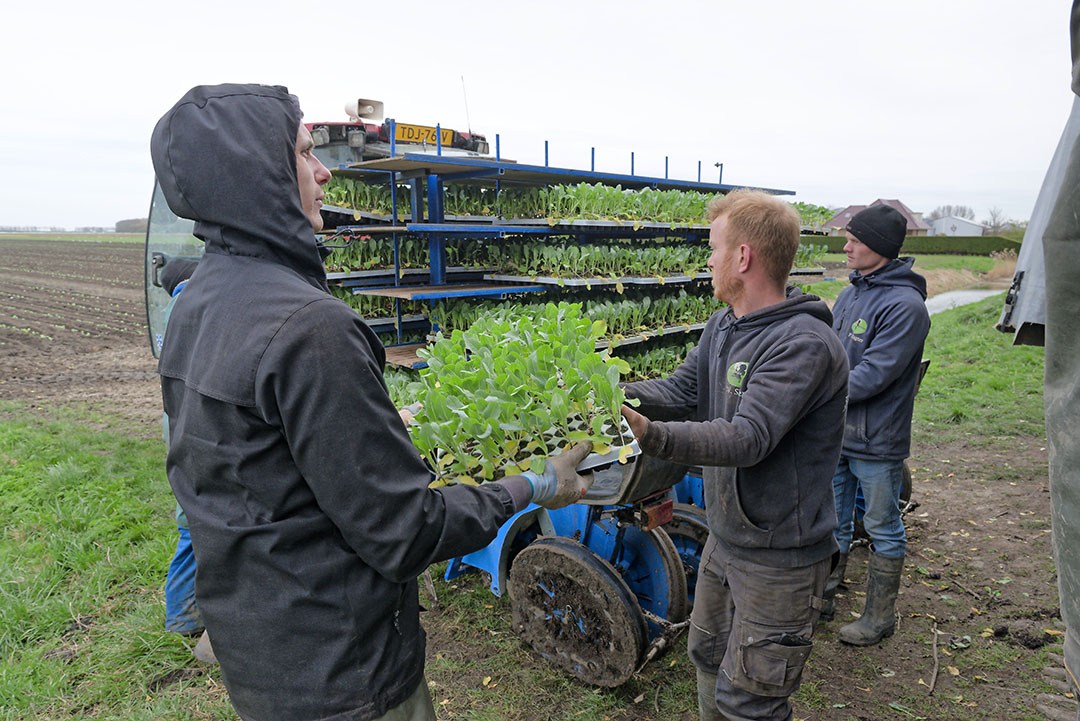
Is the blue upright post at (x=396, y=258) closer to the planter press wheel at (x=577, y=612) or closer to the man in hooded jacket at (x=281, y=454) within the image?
the planter press wheel at (x=577, y=612)

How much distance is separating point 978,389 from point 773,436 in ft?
30.1

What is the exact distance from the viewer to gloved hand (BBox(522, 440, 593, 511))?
6.07 feet

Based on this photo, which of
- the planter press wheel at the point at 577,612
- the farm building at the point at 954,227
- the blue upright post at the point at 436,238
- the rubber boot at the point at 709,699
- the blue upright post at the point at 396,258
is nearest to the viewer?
the rubber boot at the point at 709,699

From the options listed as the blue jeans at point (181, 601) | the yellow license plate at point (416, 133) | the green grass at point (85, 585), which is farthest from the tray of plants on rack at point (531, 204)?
the blue jeans at point (181, 601)

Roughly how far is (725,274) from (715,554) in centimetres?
106

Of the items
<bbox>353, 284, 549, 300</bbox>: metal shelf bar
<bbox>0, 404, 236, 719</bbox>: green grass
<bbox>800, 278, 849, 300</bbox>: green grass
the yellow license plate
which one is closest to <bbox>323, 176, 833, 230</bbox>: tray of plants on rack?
the yellow license plate

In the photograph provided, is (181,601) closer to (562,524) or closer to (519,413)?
(562,524)

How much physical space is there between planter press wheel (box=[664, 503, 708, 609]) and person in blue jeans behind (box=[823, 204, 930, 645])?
0.74m

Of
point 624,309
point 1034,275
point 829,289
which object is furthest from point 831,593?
point 829,289

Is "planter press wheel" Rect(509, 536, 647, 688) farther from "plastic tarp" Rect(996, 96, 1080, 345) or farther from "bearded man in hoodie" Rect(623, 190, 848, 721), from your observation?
"plastic tarp" Rect(996, 96, 1080, 345)

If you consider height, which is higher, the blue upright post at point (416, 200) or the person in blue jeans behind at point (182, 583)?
the blue upright post at point (416, 200)

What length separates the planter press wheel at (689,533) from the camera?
3.49m

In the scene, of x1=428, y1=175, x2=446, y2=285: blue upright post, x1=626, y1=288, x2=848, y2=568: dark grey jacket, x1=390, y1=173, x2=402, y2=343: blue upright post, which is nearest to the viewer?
x1=626, y1=288, x2=848, y2=568: dark grey jacket

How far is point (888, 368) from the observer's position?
346 centimetres
